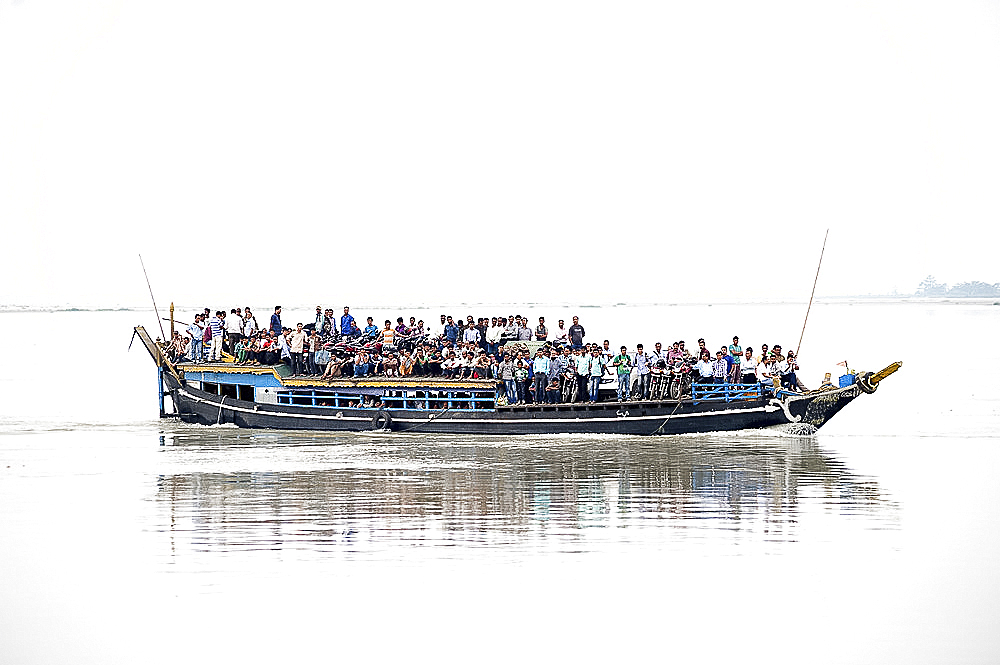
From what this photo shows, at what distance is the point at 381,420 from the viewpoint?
127 ft

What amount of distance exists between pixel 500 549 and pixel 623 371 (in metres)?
14.5

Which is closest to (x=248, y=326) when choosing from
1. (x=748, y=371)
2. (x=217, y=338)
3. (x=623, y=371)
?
(x=217, y=338)

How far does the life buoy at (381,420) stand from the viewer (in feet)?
127

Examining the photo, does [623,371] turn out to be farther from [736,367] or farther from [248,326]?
[248,326]

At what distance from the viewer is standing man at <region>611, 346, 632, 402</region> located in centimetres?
3712

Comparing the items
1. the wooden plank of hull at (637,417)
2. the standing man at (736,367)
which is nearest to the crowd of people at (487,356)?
the standing man at (736,367)

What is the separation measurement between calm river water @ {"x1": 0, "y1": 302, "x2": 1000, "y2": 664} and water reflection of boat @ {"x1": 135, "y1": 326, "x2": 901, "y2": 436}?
555 mm

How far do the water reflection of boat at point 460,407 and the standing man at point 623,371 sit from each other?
62cm

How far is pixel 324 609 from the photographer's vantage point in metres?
20.1

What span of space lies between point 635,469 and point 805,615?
12.5 metres

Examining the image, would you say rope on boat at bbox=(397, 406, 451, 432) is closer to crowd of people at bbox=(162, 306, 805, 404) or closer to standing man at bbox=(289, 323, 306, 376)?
crowd of people at bbox=(162, 306, 805, 404)

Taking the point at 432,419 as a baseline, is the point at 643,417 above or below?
above

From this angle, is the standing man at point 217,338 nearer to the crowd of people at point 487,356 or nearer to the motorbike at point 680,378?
the crowd of people at point 487,356

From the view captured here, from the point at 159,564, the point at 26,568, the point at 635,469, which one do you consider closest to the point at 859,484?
the point at 635,469
